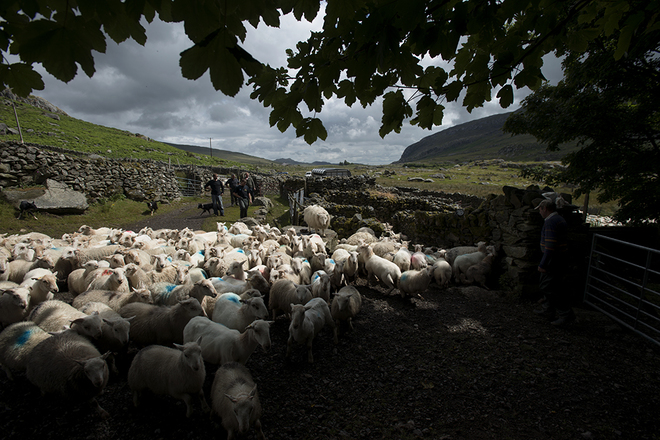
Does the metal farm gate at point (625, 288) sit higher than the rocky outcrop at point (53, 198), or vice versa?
the rocky outcrop at point (53, 198)

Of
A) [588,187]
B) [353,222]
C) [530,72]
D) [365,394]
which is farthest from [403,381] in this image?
[588,187]

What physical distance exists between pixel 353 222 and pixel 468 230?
479 centimetres

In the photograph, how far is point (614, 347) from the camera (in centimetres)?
415

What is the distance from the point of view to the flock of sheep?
9.91ft

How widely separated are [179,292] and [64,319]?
1504 mm

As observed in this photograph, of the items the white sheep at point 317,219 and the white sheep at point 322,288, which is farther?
the white sheep at point 317,219

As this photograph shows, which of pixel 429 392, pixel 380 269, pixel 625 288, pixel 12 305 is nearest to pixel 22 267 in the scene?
pixel 12 305

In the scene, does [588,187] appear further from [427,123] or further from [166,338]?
[166,338]

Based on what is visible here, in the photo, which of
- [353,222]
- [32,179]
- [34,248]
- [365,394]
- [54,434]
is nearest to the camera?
Result: [54,434]

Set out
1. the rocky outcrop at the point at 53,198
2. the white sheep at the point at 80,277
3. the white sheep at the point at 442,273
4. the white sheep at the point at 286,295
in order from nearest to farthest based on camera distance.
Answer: the white sheep at the point at 286,295 → the white sheep at the point at 80,277 → the white sheep at the point at 442,273 → the rocky outcrop at the point at 53,198

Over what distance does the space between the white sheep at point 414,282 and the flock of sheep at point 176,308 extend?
0.02 m

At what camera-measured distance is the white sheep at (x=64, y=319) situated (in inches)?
138

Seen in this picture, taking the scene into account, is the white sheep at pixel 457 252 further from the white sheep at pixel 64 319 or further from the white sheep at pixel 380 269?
the white sheep at pixel 64 319

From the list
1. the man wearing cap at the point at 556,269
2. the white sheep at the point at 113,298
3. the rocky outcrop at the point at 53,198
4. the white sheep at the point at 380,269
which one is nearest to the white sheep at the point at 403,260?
the white sheep at the point at 380,269
